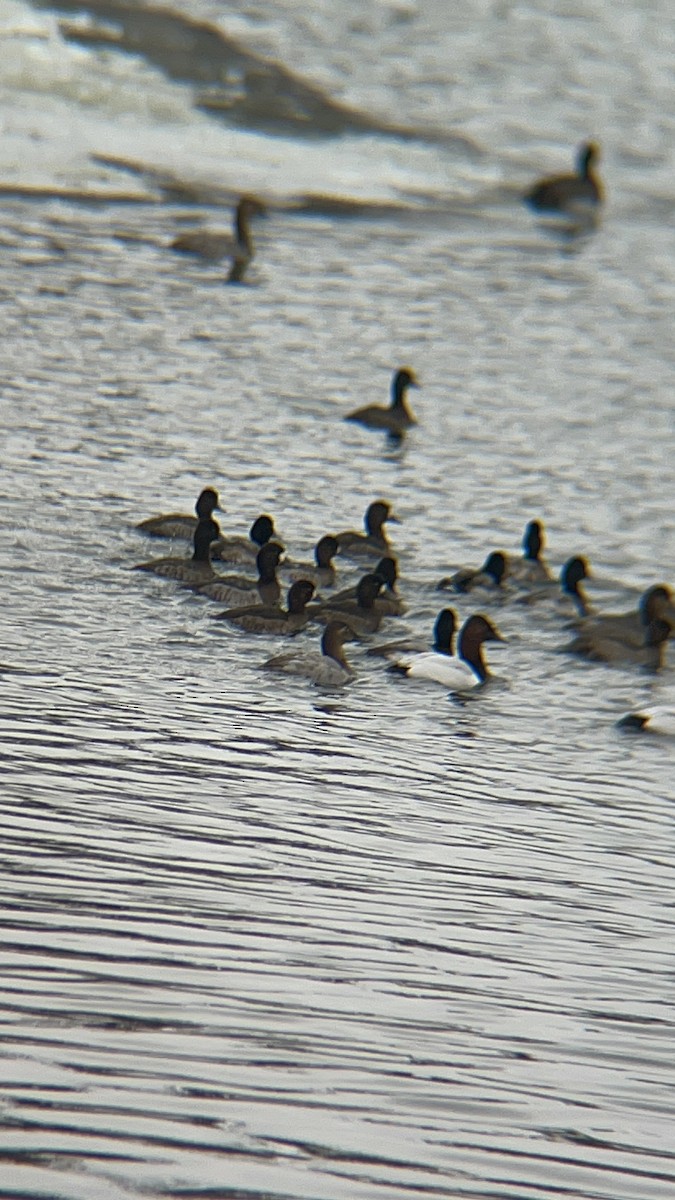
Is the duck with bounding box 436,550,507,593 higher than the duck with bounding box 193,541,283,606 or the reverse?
higher

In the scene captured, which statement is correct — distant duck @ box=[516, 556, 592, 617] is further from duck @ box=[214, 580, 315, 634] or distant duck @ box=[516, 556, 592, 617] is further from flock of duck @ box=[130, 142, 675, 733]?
duck @ box=[214, 580, 315, 634]

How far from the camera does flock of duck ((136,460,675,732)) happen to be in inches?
→ 616

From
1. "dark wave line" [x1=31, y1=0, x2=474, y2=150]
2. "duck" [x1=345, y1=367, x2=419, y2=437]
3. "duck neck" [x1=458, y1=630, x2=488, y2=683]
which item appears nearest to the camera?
"duck neck" [x1=458, y1=630, x2=488, y2=683]

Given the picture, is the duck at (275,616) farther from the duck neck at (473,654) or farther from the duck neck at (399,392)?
the duck neck at (399,392)

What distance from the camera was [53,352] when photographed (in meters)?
25.4

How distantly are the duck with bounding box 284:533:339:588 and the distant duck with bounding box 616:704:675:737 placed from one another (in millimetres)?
4504

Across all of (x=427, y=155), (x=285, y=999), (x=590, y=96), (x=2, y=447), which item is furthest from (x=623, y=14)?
(x=285, y=999)

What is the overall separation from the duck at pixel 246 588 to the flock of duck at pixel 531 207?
14106 mm

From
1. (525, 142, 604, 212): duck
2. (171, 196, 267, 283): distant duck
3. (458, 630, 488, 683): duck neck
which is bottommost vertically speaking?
(458, 630, 488, 683): duck neck

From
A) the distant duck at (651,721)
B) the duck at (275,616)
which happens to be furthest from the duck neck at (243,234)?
the distant duck at (651,721)

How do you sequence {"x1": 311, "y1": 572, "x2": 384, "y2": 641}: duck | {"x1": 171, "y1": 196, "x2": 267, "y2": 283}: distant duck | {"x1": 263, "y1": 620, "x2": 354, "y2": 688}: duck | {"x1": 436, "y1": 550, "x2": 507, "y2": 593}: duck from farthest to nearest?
{"x1": 171, "y1": 196, "x2": 267, "y2": 283}: distant duck, {"x1": 436, "y1": 550, "x2": 507, "y2": 593}: duck, {"x1": 311, "y1": 572, "x2": 384, "y2": 641}: duck, {"x1": 263, "y1": 620, "x2": 354, "y2": 688}: duck

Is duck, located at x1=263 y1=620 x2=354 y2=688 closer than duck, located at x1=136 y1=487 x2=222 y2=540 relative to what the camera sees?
Yes

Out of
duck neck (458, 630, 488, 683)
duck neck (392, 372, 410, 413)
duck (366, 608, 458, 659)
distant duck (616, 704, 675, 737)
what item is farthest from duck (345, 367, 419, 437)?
distant duck (616, 704, 675, 737)

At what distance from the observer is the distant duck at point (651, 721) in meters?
14.7
